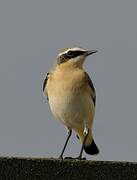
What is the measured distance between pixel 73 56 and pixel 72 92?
0.82m

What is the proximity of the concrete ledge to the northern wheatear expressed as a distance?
10.9ft

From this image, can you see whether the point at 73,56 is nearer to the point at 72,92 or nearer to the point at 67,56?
the point at 67,56

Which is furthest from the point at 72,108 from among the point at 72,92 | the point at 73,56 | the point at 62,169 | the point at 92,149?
the point at 62,169

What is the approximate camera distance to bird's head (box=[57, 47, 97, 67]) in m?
9.57

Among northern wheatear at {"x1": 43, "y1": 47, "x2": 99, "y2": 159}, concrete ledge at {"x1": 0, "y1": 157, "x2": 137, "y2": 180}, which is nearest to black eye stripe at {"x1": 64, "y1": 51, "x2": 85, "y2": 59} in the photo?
northern wheatear at {"x1": 43, "y1": 47, "x2": 99, "y2": 159}

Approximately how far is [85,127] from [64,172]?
3.97 m

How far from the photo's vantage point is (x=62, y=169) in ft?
18.4

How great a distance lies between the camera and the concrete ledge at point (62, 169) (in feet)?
18.0

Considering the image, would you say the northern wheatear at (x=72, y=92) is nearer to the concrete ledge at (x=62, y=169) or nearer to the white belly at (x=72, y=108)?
the white belly at (x=72, y=108)

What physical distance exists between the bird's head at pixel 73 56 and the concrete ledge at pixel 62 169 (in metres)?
3.90

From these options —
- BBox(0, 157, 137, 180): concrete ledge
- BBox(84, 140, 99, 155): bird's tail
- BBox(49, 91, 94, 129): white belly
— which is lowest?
BBox(84, 140, 99, 155): bird's tail

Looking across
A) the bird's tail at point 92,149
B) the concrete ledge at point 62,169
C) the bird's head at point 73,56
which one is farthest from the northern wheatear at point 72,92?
the concrete ledge at point 62,169

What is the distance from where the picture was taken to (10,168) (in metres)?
5.48

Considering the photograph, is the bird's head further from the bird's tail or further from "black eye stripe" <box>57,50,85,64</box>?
the bird's tail
